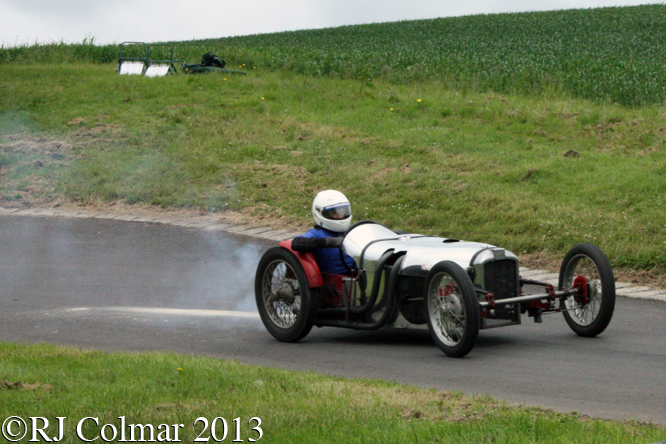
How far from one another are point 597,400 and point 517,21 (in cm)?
5697

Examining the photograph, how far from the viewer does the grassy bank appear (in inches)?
537

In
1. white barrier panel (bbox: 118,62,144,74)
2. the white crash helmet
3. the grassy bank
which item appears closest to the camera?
the white crash helmet

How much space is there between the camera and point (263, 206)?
52.5 ft

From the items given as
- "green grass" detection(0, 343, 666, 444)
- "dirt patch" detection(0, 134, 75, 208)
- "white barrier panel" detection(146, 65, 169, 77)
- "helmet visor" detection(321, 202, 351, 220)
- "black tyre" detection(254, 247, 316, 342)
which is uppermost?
Result: "white barrier panel" detection(146, 65, 169, 77)

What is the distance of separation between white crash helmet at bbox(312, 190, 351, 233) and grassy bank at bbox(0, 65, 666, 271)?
4397mm

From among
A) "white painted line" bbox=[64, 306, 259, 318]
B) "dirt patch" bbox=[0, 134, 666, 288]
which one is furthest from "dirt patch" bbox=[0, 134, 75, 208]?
"white painted line" bbox=[64, 306, 259, 318]

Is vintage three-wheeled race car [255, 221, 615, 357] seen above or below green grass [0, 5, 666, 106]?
below

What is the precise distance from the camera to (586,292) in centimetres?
802

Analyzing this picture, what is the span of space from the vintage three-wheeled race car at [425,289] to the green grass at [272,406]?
1.30 metres

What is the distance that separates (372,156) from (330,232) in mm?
9647

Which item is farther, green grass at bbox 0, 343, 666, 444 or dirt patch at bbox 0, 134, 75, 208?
dirt patch at bbox 0, 134, 75, 208

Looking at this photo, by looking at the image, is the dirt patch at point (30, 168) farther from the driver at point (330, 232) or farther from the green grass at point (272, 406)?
the green grass at point (272, 406)

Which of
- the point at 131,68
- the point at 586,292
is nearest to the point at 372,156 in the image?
the point at 586,292

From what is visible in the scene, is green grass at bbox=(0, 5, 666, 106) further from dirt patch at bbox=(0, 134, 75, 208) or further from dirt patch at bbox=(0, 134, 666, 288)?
dirt patch at bbox=(0, 134, 75, 208)
